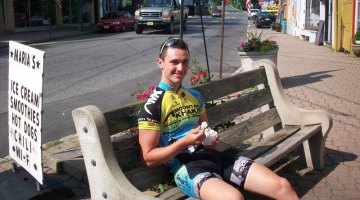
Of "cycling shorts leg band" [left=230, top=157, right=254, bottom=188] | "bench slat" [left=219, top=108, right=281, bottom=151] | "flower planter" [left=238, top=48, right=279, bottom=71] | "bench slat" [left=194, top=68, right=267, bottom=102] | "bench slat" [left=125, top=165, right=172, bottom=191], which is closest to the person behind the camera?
"bench slat" [left=125, top=165, right=172, bottom=191]

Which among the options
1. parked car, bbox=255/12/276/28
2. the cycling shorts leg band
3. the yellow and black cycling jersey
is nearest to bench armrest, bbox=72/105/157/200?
the yellow and black cycling jersey

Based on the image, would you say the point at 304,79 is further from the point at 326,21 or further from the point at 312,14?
the point at 312,14

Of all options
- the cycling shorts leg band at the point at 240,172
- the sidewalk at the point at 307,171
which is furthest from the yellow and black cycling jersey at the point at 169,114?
the sidewalk at the point at 307,171

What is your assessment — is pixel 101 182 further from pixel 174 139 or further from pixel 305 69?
pixel 305 69

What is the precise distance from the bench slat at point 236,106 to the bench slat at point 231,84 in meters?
0.09

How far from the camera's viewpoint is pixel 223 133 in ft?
13.4

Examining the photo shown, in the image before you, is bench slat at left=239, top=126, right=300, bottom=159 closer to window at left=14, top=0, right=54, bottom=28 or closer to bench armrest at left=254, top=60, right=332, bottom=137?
bench armrest at left=254, top=60, right=332, bottom=137

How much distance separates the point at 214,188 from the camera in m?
2.71

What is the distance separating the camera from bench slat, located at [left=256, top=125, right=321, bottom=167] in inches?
143

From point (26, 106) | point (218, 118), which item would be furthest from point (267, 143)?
point (26, 106)

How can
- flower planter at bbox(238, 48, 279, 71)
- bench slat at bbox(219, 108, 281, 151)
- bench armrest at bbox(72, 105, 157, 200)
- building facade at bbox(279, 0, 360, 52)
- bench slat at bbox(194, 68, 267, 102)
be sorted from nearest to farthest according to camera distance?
bench armrest at bbox(72, 105, 157, 200) < bench slat at bbox(194, 68, 267, 102) < bench slat at bbox(219, 108, 281, 151) < flower planter at bbox(238, 48, 279, 71) < building facade at bbox(279, 0, 360, 52)

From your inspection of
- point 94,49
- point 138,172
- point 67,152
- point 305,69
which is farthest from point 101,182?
point 94,49

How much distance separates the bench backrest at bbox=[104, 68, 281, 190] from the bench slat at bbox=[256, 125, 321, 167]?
12.5 inches

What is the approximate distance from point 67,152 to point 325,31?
19.8 meters
